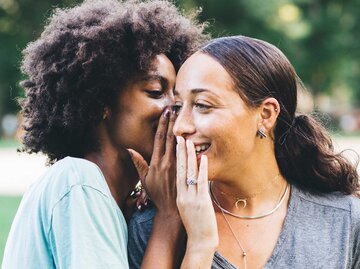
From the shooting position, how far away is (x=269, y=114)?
386 cm

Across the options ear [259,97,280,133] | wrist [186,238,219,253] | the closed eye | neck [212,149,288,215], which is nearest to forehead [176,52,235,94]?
the closed eye

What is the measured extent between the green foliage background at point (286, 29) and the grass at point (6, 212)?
17.5 metres

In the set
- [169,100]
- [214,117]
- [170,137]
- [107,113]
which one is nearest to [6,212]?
[107,113]

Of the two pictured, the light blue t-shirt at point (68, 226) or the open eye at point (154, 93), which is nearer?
the light blue t-shirt at point (68, 226)

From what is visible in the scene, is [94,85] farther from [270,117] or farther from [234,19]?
[234,19]

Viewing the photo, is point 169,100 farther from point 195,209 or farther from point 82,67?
point 195,209

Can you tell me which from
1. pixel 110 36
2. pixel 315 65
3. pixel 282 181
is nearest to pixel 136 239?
pixel 282 181

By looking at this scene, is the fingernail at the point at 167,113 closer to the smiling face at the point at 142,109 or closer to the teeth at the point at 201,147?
the smiling face at the point at 142,109

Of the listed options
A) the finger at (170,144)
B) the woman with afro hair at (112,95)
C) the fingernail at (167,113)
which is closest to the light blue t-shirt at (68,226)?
the woman with afro hair at (112,95)

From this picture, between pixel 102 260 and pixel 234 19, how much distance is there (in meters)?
34.0

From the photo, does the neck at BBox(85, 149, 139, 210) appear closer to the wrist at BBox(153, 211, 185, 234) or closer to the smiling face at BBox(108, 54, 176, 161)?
the smiling face at BBox(108, 54, 176, 161)

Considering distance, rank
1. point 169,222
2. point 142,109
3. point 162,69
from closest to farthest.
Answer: point 169,222, point 142,109, point 162,69

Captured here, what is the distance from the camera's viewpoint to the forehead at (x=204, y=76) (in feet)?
12.1

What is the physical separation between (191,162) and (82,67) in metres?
0.92
